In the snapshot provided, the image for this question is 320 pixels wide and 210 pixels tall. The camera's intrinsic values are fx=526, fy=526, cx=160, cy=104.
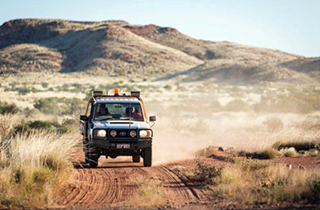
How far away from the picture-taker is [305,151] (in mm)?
16484

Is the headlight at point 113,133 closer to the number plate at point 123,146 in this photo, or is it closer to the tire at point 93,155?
the number plate at point 123,146

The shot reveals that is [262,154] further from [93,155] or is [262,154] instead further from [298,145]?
[93,155]

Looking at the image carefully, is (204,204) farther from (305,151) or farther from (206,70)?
(206,70)

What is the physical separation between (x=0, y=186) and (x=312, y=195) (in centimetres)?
522

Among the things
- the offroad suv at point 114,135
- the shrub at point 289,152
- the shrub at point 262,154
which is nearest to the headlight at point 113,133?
the offroad suv at point 114,135

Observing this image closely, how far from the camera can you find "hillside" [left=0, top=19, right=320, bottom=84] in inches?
3912

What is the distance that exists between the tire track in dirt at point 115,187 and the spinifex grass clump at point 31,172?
0.35 meters

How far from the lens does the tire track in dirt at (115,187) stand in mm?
9438

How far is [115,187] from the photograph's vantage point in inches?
424

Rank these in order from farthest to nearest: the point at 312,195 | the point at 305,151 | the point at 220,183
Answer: the point at 305,151 < the point at 220,183 < the point at 312,195

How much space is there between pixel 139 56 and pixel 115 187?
115 m

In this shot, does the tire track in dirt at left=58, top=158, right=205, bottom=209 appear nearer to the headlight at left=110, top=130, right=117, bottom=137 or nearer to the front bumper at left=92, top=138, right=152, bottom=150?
the front bumper at left=92, top=138, right=152, bottom=150

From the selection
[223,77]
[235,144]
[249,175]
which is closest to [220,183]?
[249,175]

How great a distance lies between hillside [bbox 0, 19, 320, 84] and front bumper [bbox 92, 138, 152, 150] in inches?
2948
